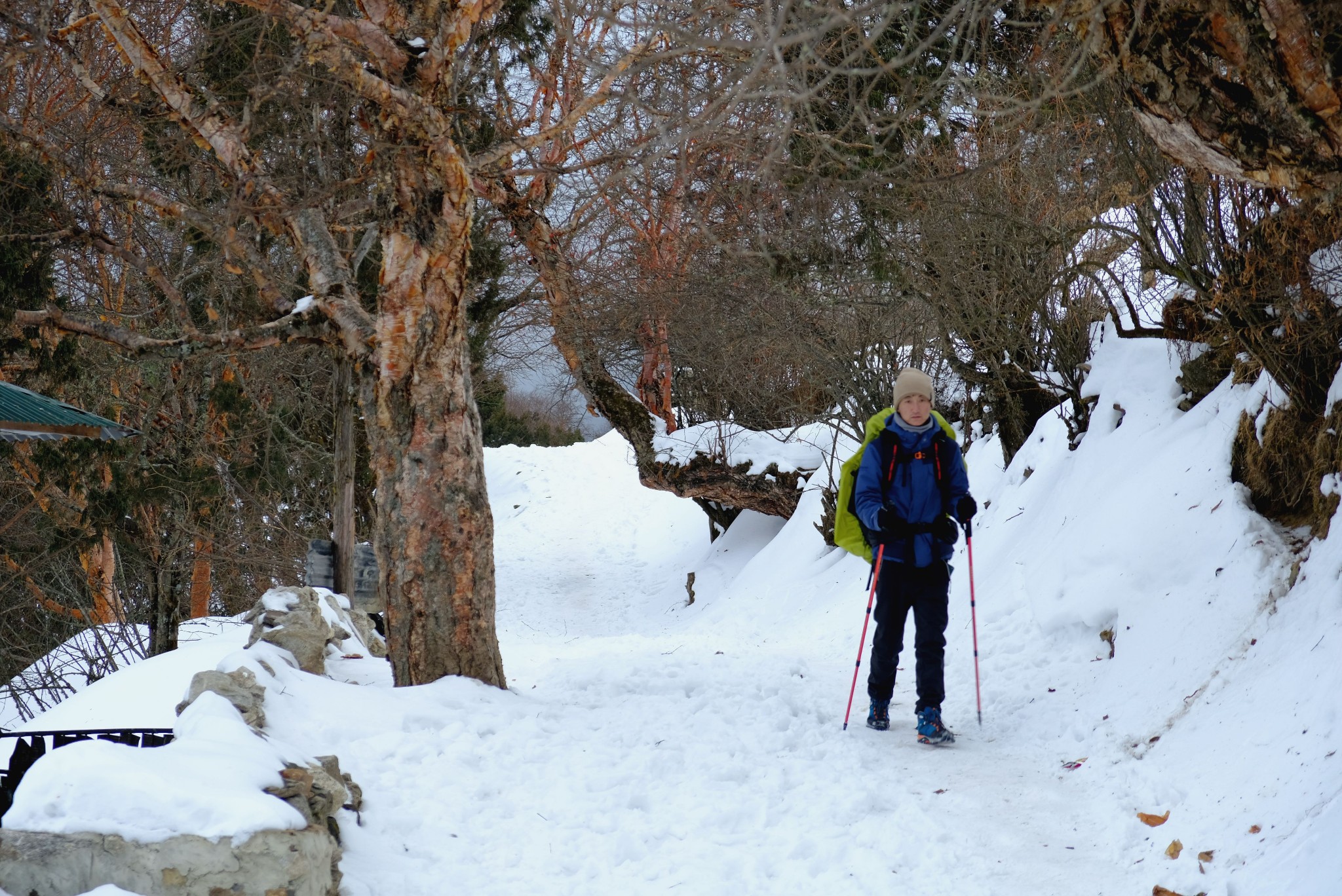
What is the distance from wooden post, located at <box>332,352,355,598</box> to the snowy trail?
398 cm

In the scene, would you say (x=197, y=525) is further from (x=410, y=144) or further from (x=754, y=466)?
(x=410, y=144)

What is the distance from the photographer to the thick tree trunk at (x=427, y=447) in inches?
234

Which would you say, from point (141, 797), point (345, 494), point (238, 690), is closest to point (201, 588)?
point (345, 494)

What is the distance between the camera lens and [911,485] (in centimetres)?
537

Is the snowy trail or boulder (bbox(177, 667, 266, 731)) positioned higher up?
boulder (bbox(177, 667, 266, 731))

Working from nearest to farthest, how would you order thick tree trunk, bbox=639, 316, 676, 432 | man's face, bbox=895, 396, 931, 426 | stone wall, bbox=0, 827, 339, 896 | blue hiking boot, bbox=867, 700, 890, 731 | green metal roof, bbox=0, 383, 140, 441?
stone wall, bbox=0, 827, 339, 896
green metal roof, bbox=0, 383, 140, 441
man's face, bbox=895, 396, 931, 426
blue hiking boot, bbox=867, 700, 890, 731
thick tree trunk, bbox=639, 316, 676, 432

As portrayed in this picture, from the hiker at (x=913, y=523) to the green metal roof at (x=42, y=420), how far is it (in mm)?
3746

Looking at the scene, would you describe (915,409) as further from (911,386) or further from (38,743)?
(38,743)

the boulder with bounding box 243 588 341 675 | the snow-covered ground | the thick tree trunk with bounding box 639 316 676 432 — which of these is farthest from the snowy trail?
the thick tree trunk with bounding box 639 316 676 432

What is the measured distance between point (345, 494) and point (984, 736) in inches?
299

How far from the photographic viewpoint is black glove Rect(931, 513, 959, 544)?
17.2 ft

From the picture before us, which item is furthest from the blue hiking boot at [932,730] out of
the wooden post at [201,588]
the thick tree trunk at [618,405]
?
the wooden post at [201,588]

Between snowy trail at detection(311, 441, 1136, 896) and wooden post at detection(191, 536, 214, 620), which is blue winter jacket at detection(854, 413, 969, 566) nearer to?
snowy trail at detection(311, 441, 1136, 896)

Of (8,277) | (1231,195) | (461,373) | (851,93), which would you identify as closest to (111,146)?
(8,277)
